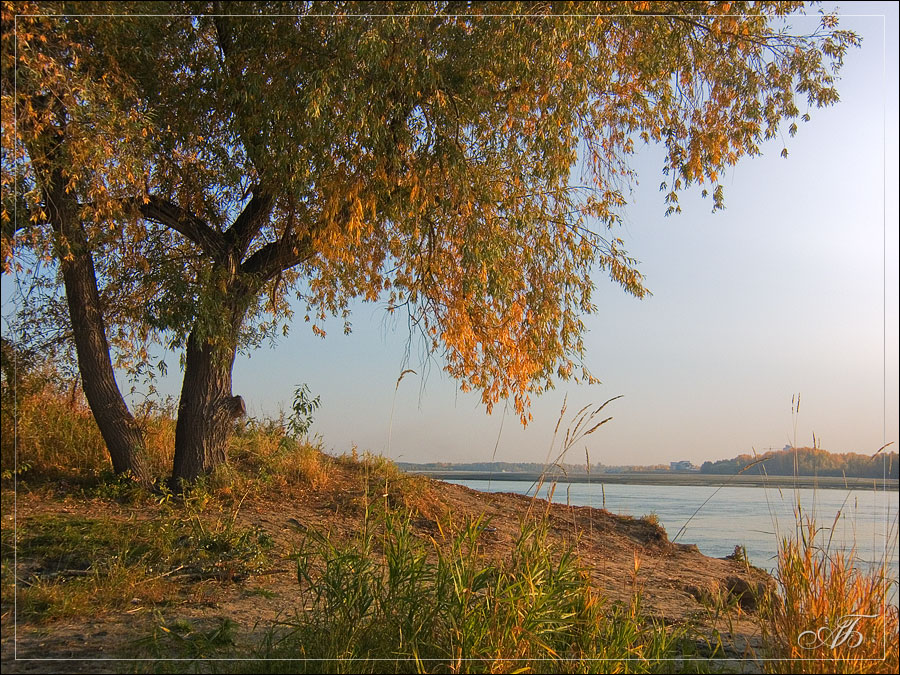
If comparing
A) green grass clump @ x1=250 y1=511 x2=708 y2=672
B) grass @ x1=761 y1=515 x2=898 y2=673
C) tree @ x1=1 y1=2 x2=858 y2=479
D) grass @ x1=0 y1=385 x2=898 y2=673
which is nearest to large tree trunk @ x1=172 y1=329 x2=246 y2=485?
tree @ x1=1 y1=2 x2=858 y2=479

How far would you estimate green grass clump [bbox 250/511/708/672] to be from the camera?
3.76 meters

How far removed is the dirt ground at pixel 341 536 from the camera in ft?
13.6

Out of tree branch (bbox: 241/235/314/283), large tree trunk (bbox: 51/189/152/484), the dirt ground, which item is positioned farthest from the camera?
tree branch (bbox: 241/235/314/283)

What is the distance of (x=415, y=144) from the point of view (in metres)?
6.71

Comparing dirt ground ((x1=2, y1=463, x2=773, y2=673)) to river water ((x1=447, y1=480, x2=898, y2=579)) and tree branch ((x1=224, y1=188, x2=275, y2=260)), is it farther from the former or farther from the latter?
tree branch ((x1=224, y1=188, x2=275, y2=260))

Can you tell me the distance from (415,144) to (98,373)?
373 centimetres

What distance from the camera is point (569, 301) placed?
26.7ft

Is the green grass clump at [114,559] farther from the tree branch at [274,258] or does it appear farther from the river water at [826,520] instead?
the tree branch at [274,258]

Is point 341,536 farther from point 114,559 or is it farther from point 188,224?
point 188,224

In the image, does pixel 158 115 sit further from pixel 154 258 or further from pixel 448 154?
pixel 448 154

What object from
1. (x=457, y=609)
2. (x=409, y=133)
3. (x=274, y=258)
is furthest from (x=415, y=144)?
(x=457, y=609)

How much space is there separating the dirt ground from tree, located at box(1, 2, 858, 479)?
1246 mm

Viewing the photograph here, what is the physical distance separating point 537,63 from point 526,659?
14.8 ft

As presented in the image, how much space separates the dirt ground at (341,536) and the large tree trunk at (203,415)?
72 cm
